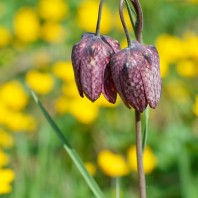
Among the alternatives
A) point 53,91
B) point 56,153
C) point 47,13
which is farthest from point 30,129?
point 47,13

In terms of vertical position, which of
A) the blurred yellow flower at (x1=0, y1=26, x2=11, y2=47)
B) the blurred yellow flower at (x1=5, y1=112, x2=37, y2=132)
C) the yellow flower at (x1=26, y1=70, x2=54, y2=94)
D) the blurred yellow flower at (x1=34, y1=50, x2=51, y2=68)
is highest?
the blurred yellow flower at (x1=0, y1=26, x2=11, y2=47)

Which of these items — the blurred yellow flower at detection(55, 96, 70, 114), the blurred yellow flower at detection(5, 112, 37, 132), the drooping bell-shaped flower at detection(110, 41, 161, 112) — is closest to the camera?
the drooping bell-shaped flower at detection(110, 41, 161, 112)

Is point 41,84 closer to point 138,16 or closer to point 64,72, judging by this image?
point 64,72

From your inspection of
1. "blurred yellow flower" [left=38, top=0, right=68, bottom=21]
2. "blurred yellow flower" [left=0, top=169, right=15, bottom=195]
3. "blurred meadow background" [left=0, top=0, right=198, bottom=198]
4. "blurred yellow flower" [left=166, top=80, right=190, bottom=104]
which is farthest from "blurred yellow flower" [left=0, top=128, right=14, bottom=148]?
"blurred yellow flower" [left=38, top=0, right=68, bottom=21]

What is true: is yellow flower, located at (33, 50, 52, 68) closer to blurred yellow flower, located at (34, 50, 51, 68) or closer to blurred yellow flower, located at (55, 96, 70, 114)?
blurred yellow flower, located at (34, 50, 51, 68)

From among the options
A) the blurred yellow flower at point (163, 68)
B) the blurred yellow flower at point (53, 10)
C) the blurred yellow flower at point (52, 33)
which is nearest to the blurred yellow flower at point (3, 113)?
the blurred yellow flower at point (163, 68)

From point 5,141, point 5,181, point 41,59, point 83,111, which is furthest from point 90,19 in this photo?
point 5,181

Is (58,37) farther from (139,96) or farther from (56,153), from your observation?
(139,96)

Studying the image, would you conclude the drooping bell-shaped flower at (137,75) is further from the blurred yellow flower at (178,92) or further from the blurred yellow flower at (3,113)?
the blurred yellow flower at (178,92)

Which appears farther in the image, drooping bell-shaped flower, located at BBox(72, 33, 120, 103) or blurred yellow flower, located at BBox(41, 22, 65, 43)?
blurred yellow flower, located at BBox(41, 22, 65, 43)
